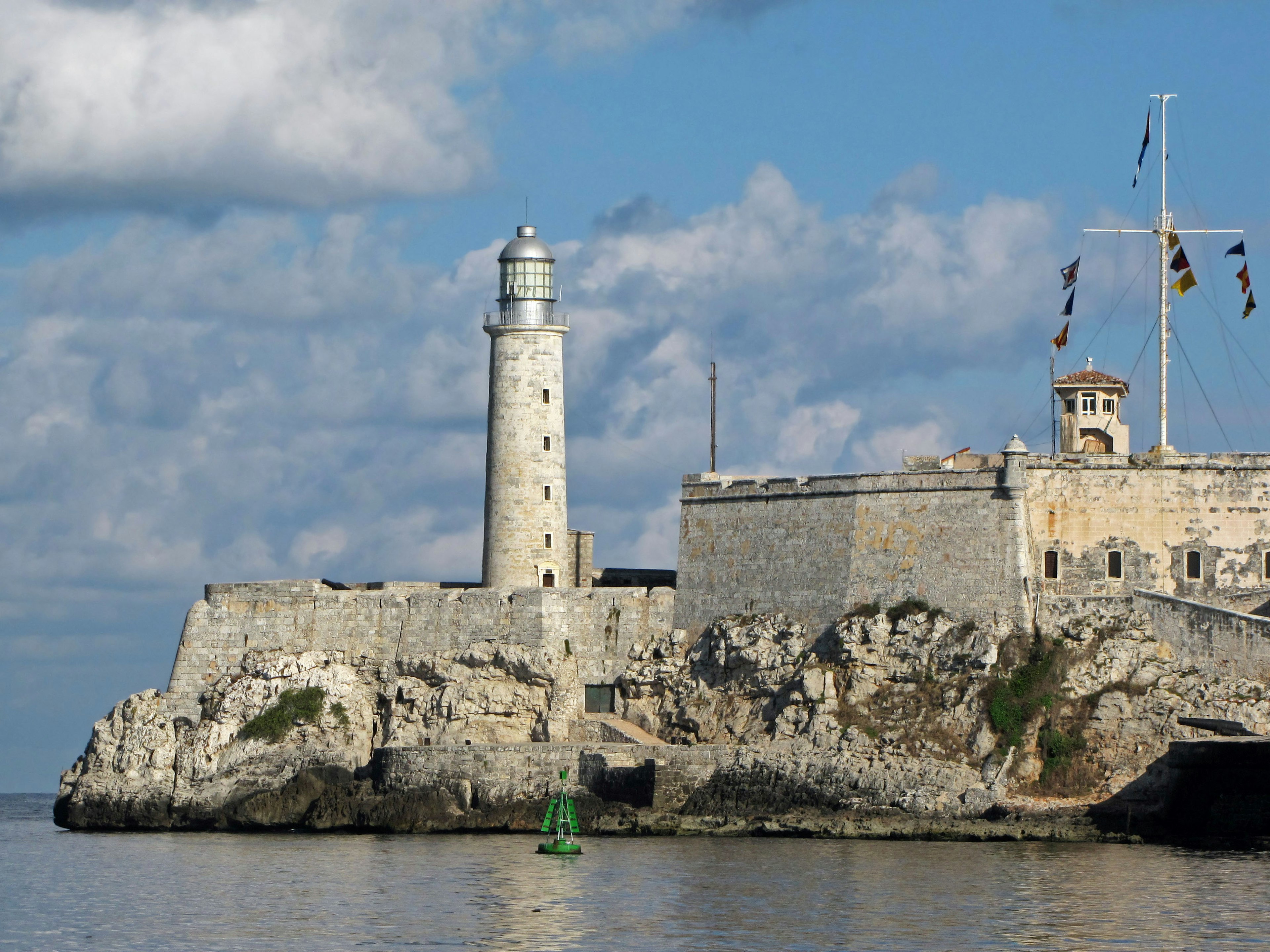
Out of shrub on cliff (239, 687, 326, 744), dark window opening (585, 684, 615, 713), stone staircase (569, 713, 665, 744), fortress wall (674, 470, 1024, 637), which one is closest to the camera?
fortress wall (674, 470, 1024, 637)

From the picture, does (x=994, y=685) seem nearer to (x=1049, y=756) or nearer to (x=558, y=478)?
(x=1049, y=756)

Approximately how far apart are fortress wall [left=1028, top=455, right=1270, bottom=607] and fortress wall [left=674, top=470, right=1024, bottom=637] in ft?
4.22

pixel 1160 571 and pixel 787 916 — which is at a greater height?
pixel 1160 571

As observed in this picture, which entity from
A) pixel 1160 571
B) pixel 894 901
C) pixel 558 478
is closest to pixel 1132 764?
pixel 1160 571

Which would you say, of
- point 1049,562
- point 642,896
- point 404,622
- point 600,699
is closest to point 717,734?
point 600,699

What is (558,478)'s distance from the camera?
168 ft

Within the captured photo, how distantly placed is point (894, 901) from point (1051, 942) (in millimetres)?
4470

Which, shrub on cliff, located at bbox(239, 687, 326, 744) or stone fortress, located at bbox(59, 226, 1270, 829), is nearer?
stone fortress, located at bbox(59, 226, 1270, 829)

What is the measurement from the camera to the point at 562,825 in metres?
42.3

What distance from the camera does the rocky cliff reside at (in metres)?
42.4

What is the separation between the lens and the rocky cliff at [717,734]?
4244 centimetres

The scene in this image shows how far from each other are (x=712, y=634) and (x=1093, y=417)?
1022 cm

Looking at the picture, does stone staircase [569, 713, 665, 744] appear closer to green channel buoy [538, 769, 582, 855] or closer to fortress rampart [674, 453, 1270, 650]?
green channel buoy [538, 769, 582, 855]

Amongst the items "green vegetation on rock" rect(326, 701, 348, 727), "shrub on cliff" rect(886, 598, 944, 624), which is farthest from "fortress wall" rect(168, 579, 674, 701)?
"shrub on cliff" rect(886, 598, 944, 624)
